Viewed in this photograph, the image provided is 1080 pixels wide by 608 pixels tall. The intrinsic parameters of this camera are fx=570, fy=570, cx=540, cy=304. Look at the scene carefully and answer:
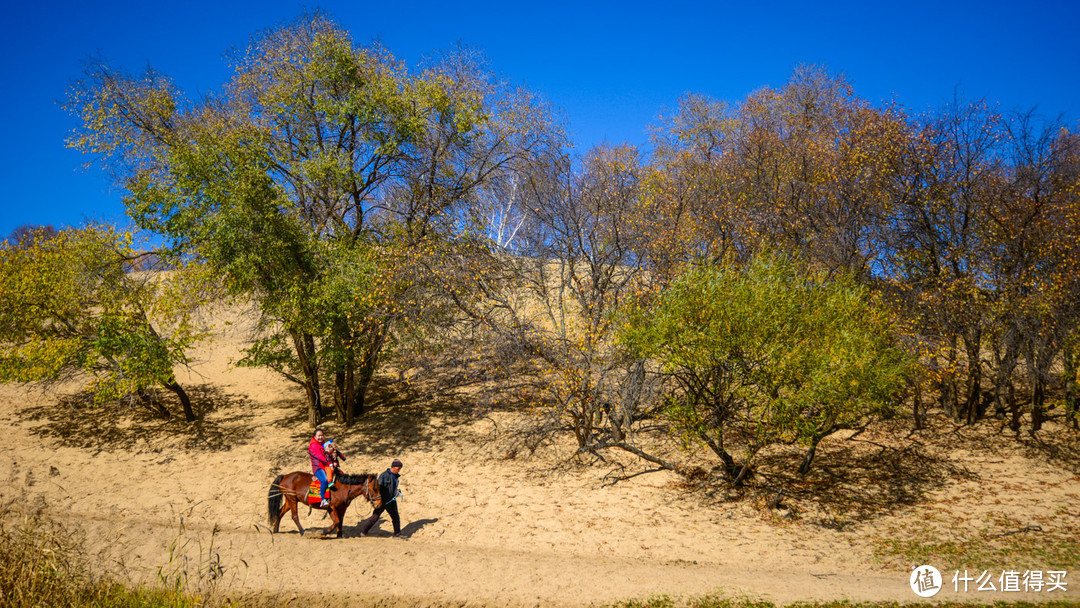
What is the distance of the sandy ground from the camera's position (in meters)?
9.37

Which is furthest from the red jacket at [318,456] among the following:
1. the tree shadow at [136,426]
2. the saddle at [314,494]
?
the tree shadow at [136,426]

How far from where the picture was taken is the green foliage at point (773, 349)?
11203 millimetres

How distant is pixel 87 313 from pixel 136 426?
3994 millimetres

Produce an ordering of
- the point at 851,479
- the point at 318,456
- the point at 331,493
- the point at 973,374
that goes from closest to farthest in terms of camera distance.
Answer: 1. the point at 318,456
2. the point at 331,493
3. the point at 851,479
4. the point at 973,374

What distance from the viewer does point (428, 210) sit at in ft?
58.7

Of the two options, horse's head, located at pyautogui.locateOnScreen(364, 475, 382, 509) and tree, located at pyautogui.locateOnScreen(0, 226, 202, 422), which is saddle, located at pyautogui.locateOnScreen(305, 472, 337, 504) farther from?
tree, located at pyautogui.locateOnScreen(0, 226, 202, 422)

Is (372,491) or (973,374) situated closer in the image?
(372,491)

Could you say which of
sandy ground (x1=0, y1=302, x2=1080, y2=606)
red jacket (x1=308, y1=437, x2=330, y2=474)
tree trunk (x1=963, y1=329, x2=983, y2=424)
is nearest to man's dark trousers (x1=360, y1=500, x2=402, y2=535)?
sandy ground (x1=0, y1=302, x2=1080, y2=606)

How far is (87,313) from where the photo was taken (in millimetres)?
16625

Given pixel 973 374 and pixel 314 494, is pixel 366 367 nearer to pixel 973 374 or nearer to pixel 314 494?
pixel 314 494

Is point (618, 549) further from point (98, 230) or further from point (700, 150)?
point (700, 150)

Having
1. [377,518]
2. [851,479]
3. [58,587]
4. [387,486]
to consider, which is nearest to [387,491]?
[387,486]

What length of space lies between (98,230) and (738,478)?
61.0 ft

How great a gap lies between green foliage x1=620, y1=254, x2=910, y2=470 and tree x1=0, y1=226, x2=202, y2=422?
1277cm
